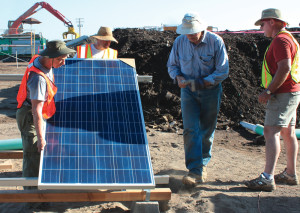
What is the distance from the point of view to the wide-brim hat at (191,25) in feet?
16.2

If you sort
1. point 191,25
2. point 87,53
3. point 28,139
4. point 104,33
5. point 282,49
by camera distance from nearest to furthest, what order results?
point 28,139, point 282,49, point 191,25, point 87,53, point 104,33

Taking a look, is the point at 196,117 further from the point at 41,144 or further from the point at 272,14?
the point at 41,144

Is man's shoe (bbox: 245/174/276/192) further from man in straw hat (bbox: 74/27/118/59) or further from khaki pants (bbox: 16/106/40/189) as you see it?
man in straw hat (bbox: 74/27/118/59)

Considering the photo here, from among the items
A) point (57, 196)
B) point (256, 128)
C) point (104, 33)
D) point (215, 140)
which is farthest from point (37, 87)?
point (256, 128)

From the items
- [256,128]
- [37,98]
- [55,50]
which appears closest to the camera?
[37,98]

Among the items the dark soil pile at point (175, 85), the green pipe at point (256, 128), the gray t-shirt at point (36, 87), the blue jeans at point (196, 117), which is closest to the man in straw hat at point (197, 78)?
the blue jeans at point (196, 117)

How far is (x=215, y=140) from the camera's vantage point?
8.72 m

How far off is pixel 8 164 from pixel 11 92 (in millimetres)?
8752

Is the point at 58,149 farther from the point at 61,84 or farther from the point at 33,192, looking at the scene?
the point at 61,84

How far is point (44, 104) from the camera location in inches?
167

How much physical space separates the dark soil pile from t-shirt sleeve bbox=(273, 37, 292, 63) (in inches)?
187

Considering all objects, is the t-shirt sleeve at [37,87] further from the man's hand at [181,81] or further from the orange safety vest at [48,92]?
the man's hand at [181,81]

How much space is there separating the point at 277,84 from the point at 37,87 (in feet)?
9.67

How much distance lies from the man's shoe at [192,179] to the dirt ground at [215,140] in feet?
0.28
